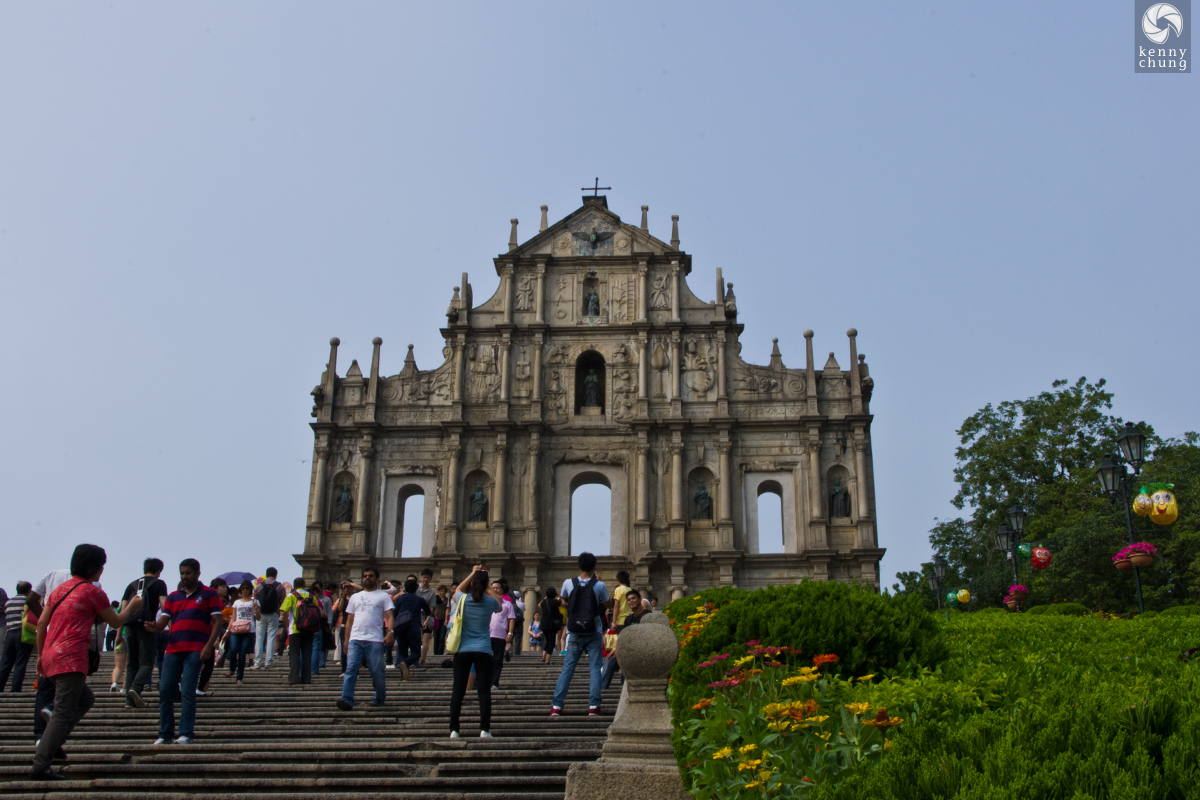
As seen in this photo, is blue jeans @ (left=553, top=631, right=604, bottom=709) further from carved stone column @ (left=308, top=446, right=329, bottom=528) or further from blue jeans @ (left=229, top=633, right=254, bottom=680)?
carved stone column @ (left=308, top=446, right=329, bottom=528)

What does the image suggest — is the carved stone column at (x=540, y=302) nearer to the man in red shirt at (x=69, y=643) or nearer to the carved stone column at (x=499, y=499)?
the carved stone column at (x=499, y=499)

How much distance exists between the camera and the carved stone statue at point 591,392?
109ft

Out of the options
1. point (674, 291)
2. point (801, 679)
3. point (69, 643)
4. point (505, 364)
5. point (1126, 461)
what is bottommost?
point (801, 679)

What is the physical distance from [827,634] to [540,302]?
27.3m

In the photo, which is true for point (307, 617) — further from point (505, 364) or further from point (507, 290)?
point (507, 290)

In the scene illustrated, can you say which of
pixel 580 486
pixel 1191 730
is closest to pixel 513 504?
pixel 580 486

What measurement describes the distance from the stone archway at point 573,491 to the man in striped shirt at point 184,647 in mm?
21196

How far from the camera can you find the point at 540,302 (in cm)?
3394

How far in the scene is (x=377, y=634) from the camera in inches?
488

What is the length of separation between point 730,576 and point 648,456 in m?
4.39

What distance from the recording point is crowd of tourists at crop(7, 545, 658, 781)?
337 inches

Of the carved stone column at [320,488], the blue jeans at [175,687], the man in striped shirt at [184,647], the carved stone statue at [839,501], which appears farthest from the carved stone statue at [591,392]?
the blue jeans at [175,687]

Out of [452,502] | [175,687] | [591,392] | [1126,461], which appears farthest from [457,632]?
[591,392]

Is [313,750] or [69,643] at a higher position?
[69,643]
